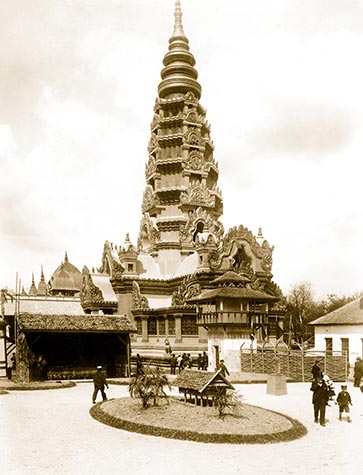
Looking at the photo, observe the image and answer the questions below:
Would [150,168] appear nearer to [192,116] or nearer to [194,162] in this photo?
[194,162]

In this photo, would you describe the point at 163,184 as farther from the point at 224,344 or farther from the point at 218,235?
the point at 224,344

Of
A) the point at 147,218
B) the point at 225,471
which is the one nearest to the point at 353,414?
the point at 225,471

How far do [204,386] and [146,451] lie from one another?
5.13 metres

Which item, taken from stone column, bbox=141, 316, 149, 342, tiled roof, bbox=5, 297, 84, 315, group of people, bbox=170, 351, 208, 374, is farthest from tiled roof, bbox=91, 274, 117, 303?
Answer: group of people, bbox=170, 351, 208, 374

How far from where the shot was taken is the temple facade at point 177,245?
46531mm

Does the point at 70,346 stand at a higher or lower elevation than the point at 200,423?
higher

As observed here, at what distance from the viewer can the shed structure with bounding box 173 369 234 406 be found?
18.2 meters

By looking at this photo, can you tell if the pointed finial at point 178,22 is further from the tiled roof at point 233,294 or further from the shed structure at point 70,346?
the shed structure at point 70,346

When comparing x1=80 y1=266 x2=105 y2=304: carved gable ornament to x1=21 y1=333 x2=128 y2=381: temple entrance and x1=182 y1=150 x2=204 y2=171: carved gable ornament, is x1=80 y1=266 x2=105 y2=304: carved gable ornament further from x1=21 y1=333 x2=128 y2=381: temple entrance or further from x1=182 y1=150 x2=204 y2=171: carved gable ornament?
x1=21 y1=333 x2=128 y2=381: temple entrance

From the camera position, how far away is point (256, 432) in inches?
583

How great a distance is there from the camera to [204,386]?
59.3 ft

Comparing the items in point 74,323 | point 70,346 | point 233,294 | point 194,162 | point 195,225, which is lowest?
point 70,346

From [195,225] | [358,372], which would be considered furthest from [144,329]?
[358,372]

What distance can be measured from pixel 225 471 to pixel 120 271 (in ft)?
137
